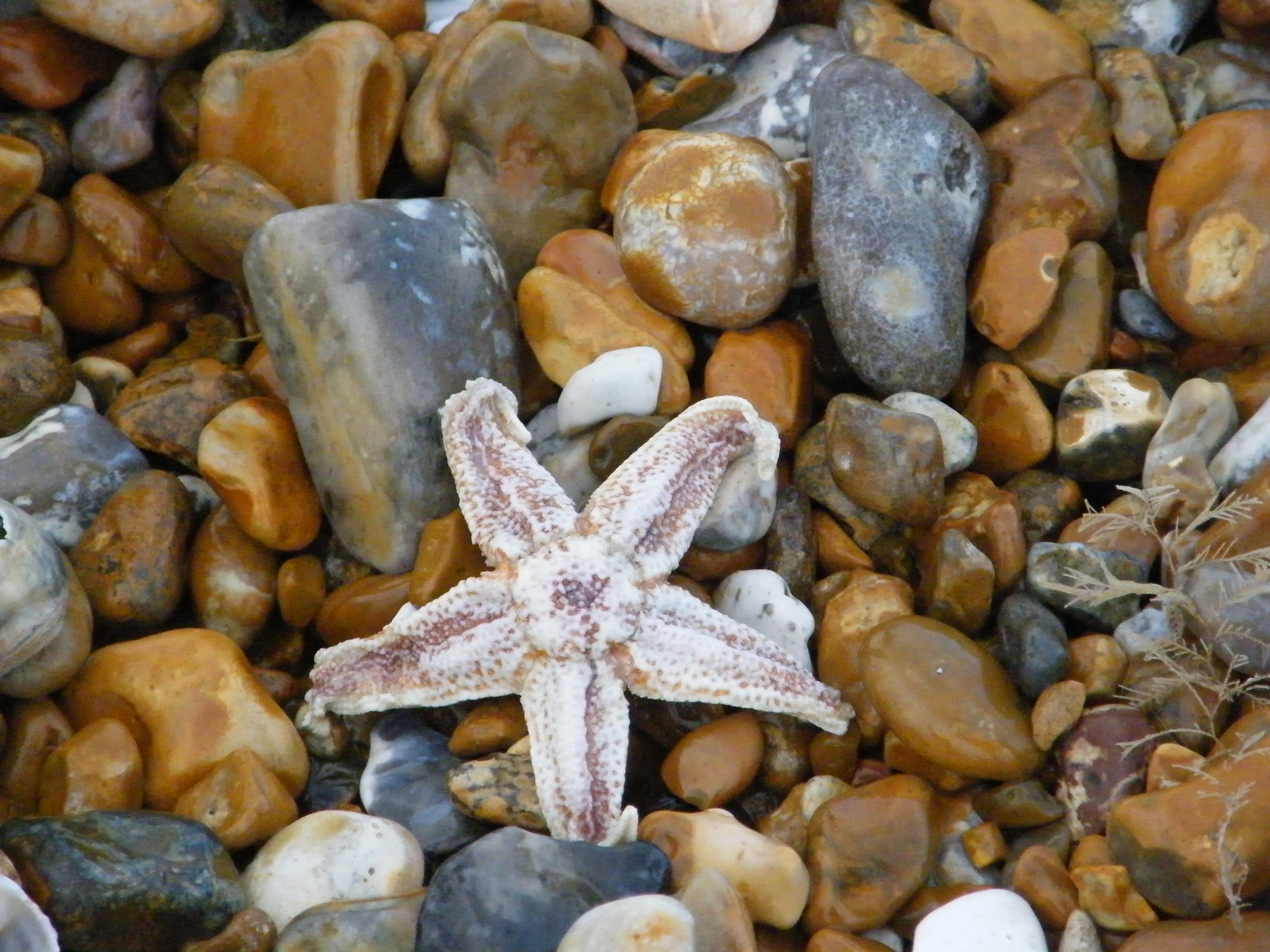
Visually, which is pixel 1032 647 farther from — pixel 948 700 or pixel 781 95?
pixel 781 95

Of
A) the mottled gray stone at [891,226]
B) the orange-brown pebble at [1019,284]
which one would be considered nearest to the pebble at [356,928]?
the mottled gray stone at [891,226]

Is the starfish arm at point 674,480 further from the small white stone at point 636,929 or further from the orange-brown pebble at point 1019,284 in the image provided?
the small white stone at point 636,929

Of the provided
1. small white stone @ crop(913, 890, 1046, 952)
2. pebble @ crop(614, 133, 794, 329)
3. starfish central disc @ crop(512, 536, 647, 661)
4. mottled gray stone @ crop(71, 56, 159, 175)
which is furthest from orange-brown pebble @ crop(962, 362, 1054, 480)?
mottled gray stone @ crop(71, 56, 159, 175)

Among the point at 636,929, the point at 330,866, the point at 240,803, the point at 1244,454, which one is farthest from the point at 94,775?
the point at 1244,454

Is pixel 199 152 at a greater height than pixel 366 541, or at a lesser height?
greater

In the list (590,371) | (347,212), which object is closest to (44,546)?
(347,212)

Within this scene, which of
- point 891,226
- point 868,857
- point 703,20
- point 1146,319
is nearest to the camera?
point 868,857

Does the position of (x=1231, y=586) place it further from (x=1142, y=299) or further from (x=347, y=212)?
(x=347, y=212)
